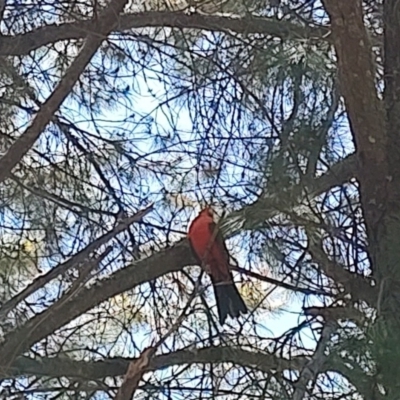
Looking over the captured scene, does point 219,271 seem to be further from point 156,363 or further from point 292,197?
point 292,197

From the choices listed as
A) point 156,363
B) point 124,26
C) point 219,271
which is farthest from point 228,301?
point 124,26

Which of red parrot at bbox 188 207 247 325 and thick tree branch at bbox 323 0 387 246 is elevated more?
red parrot at bbox 188 207 247 325

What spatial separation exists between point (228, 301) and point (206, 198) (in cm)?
22

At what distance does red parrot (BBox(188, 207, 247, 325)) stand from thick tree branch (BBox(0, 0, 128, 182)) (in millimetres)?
353

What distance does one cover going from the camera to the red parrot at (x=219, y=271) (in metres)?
1.99

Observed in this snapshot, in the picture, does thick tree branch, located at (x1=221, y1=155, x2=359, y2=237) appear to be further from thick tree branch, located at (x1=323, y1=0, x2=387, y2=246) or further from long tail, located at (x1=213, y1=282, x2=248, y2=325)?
long tail, located at (x1=213, y1=282, x2=248, y2=325)

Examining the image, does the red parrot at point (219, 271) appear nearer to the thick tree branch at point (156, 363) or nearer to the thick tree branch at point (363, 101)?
the thick tree branch at point (156, 363)

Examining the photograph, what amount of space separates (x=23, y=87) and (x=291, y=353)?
94cm

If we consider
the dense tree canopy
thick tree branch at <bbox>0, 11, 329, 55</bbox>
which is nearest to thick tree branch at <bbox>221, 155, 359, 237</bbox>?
the dense tree canopy

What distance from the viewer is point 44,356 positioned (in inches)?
88.1

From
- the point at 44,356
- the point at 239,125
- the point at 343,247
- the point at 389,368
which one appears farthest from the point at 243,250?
the point at 389,368

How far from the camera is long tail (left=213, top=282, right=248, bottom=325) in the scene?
6.84 feet

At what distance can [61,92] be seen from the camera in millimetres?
1984

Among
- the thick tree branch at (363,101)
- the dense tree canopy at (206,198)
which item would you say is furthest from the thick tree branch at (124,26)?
the thick tree branch at (363,101)
